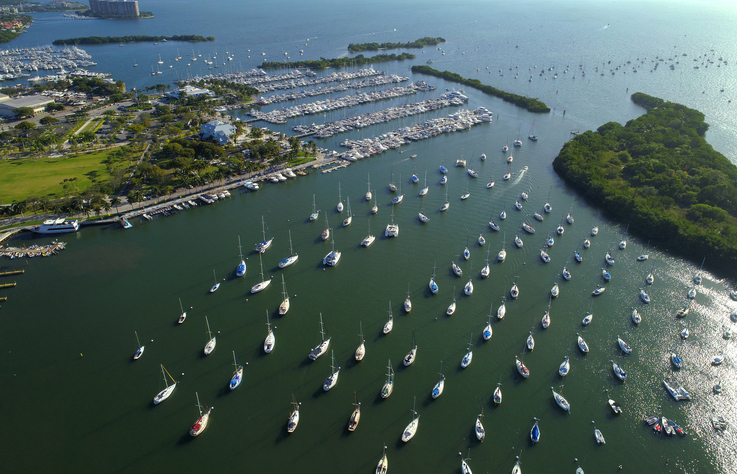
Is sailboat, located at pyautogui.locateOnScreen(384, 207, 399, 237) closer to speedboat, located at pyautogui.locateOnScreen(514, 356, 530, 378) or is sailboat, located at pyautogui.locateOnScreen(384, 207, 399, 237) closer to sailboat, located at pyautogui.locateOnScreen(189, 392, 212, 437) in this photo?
speedboat, located at pyautogui.locateOnScreen(514, 356, 530, 378)

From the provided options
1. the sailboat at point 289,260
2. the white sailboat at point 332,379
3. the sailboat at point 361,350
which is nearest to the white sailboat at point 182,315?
the sailboat at point 289,260

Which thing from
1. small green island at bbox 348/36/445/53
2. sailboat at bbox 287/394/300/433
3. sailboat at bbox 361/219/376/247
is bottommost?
sailboat at bbox 287/394/300/433

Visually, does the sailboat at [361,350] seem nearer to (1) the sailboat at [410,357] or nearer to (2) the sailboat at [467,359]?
(1) the sailboat at [410,357]

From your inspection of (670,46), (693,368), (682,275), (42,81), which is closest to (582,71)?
(670,46)

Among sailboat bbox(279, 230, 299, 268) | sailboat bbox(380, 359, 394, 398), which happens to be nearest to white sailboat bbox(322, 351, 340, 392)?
sailboat bbox(380, 359, 394, 398)

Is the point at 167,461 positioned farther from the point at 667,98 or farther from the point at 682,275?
the point at 667,98

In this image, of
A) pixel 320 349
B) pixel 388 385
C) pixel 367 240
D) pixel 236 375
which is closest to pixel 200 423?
pixel 236 375
